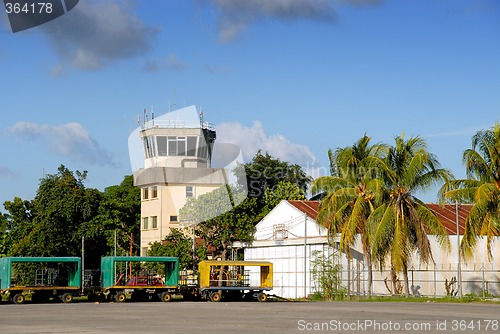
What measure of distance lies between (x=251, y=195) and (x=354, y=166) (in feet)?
72.2

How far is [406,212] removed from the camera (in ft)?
142

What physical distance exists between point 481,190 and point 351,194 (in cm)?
974

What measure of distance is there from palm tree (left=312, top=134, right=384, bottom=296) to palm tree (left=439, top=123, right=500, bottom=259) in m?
6.35

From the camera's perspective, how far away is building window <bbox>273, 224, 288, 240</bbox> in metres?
54.8

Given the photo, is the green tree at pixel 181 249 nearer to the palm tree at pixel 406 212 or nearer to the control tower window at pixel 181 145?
the control tower window at pixel 181 145

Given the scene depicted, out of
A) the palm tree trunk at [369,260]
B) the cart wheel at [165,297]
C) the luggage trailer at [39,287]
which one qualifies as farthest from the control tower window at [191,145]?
the cart wheel at [165,297]

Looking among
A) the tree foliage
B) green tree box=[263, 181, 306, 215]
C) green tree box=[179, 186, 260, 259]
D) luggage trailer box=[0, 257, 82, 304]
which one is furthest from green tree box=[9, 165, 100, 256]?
luggage trailer box=[0, 257, 82, 304]

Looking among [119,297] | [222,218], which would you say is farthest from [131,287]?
[222,218]

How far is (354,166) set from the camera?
152 feet

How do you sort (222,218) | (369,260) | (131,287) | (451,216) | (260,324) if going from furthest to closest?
1. (222,218)
2. (451,216)
3. (369,260)
4. (131,287)
5. (260,324)

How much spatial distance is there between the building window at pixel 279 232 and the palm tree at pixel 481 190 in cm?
1693

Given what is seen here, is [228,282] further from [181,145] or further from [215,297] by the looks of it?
[181,145]

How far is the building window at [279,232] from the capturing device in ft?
180

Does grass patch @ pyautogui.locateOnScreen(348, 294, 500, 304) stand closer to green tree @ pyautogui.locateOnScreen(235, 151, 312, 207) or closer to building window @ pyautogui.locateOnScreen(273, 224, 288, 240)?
building window @ pyautogui.locateOnScreen(273, 224, 288, 240)
